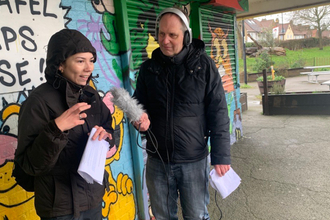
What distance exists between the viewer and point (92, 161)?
158cm

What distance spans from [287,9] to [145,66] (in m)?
7.24

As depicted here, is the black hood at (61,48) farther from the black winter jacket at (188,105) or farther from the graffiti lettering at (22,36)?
the graffiti lettering at (22,36)

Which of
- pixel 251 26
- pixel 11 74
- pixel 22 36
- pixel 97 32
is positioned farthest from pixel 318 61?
pixel 11 74

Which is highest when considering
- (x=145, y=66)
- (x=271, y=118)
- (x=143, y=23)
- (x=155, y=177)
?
(x=143, y=23)

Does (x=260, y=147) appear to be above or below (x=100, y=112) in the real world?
below

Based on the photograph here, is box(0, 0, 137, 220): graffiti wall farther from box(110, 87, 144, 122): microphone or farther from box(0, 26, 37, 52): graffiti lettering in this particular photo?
box(110, 87, 144, 122): microphone

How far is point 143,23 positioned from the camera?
3621 millimetres

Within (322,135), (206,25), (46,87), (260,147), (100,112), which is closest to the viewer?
(46,87)

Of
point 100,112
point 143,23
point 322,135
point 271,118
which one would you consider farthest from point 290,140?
point 100,112

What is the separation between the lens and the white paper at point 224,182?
206 centimetres

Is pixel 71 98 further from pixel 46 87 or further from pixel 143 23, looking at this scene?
pixel 143 23

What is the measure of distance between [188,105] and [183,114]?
0.08m

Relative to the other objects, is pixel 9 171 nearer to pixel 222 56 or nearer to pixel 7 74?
pixel 7 74

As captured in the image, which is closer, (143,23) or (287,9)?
(143,23)
